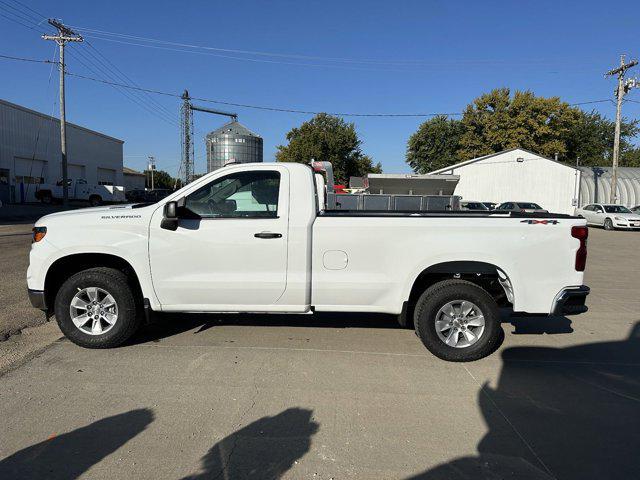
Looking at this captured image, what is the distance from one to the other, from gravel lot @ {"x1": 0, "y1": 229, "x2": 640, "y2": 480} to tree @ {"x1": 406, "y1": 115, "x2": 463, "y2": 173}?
5809 cm

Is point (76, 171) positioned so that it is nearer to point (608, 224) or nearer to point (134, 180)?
point (134, 180)

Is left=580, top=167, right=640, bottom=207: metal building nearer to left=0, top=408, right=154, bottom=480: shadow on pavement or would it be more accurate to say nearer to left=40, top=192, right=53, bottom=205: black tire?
left=0, top=408, right=154, bottom=480: shadow on pavement

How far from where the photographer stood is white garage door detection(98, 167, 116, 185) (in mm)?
50159

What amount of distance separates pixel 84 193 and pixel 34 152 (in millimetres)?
5436

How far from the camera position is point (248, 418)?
3.43 metres

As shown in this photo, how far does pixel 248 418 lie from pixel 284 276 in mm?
1545

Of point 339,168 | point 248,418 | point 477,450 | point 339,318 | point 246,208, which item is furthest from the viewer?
point 339,168

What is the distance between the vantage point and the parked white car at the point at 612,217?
24.2 meters

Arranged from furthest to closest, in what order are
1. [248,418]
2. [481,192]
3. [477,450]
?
[481,192]
[248,418]
[477,450]

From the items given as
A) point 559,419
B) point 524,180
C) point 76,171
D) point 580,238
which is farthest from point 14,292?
point 76,171

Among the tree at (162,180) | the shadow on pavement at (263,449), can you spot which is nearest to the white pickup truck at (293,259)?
the shadow on pavement at (263,449)

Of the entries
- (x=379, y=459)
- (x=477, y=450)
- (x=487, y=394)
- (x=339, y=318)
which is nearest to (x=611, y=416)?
(x=487, y=394)

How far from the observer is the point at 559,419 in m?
3.51

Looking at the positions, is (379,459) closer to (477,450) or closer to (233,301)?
(477,450)
